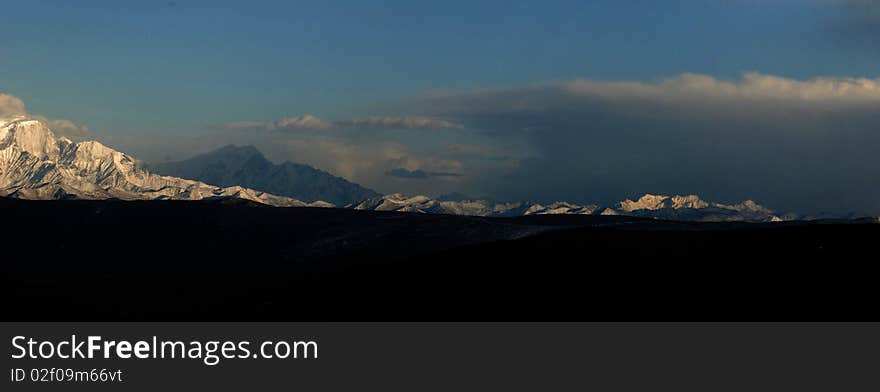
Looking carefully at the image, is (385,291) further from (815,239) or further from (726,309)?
(815,239)

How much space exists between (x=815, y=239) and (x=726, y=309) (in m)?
28.4

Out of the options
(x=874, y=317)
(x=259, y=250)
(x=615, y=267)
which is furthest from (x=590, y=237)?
(x=259, y=250)

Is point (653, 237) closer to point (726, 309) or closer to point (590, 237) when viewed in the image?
point (590, 237)

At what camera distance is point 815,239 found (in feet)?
412

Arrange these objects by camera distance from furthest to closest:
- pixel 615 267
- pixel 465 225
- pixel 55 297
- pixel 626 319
A: pixel 465 225, pixel 55 297, pixel 615 267, pixel 626 319

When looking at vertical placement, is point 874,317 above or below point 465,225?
below

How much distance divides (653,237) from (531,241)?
18.1 metres

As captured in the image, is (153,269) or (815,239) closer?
(815,239)

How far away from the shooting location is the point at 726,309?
103812 millimetres

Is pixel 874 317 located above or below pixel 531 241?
below
